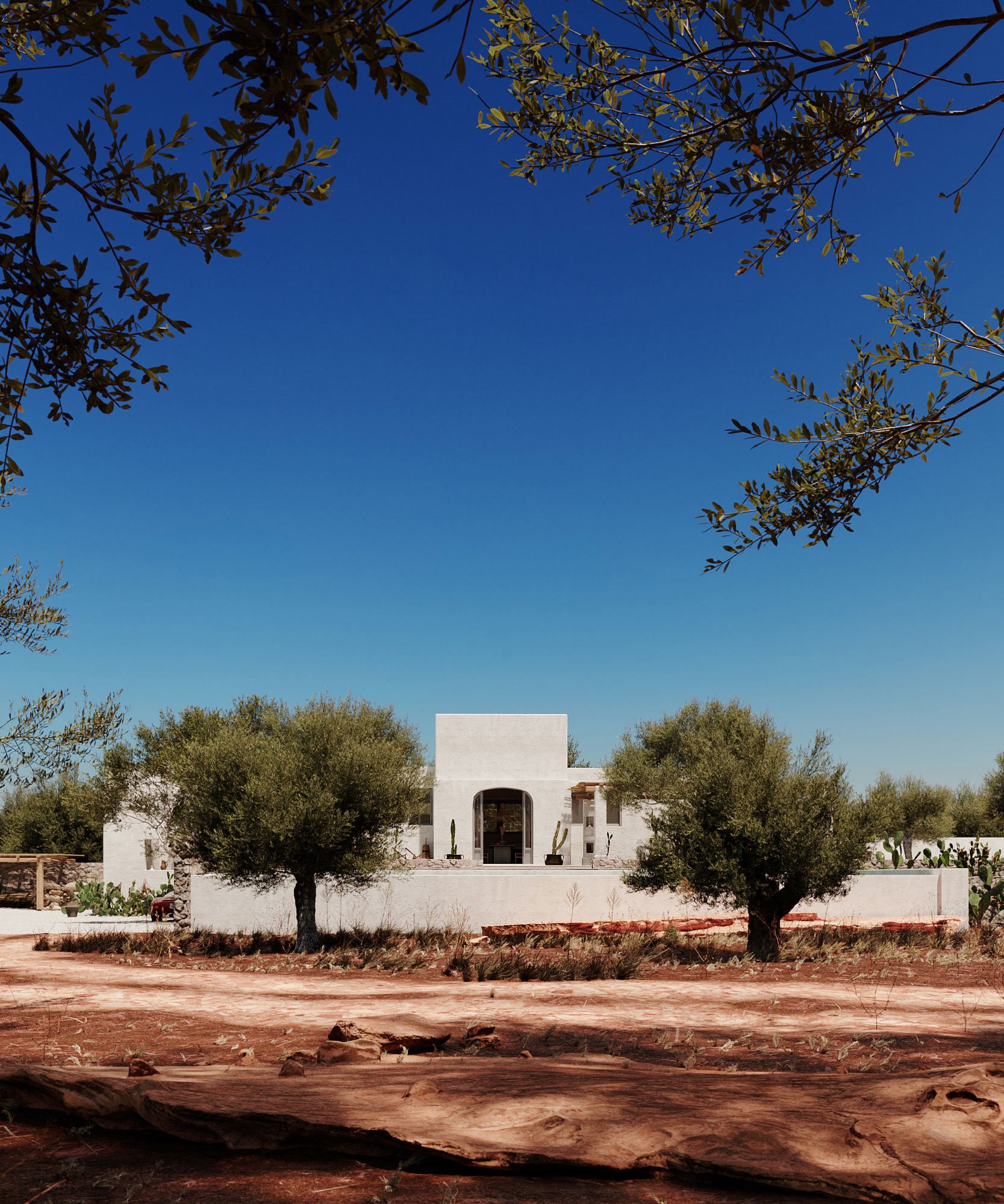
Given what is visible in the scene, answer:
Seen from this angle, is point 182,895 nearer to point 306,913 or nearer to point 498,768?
point 306,913

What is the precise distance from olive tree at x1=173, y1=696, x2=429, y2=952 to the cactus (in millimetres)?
17798

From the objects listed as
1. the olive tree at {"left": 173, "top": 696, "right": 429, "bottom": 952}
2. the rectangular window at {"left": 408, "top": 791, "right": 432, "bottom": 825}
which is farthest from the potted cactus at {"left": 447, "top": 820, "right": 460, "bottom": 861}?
the olive tree at {"left": 173, "top": 696, "right": 429, "bottom": 952}

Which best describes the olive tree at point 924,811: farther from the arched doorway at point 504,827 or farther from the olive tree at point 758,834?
the olive tree at point 758,834

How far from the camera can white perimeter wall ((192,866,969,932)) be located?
2055 centimetres

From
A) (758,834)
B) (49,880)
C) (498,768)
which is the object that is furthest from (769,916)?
(49,880)

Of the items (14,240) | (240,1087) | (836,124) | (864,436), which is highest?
(836,124)

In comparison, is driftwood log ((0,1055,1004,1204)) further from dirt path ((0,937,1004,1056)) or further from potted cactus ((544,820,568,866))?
potted cactus ((544,820,568,866))

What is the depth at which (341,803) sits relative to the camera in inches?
732

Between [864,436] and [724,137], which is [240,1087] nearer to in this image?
[864,436]

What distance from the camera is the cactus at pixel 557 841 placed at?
3678 centimetres

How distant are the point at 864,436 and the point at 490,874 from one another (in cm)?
1594

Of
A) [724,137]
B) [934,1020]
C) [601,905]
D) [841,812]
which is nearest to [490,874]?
[601,905]

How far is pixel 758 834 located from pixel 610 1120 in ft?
40.7

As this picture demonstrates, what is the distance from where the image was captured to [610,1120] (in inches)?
173
